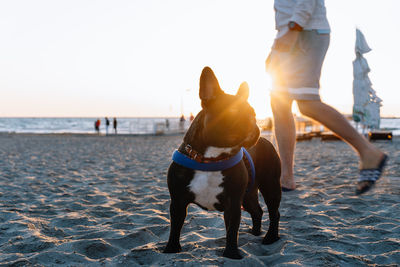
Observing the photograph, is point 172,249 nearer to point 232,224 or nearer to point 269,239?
point 232,224

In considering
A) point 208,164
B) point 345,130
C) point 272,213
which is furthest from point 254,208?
point 345,130

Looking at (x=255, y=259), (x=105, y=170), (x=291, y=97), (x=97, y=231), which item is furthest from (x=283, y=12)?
(x=105, y=170)

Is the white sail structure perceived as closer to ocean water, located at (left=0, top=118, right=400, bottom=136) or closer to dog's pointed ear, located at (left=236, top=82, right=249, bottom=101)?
ocean water, located at (left=0, top=118, right=400, bottom=136)

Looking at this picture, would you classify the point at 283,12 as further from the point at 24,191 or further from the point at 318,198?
the point at 24,191

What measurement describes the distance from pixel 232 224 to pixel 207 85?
35.2 inches

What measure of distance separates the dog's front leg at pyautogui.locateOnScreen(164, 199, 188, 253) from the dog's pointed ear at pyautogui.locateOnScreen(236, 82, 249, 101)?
764 mm

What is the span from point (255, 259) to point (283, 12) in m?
2.69

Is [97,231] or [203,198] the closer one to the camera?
[203,198]

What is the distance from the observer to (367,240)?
2527 millimetres

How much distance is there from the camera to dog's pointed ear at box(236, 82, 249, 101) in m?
1.94

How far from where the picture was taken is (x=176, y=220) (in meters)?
2.15

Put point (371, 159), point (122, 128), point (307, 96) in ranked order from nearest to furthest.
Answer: point (371, 159), point (307, 96), point (122, 128)

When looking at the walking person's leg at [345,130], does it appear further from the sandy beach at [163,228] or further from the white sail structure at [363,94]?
the white sail structure at [363,94]

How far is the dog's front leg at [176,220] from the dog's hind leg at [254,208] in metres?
0.65
